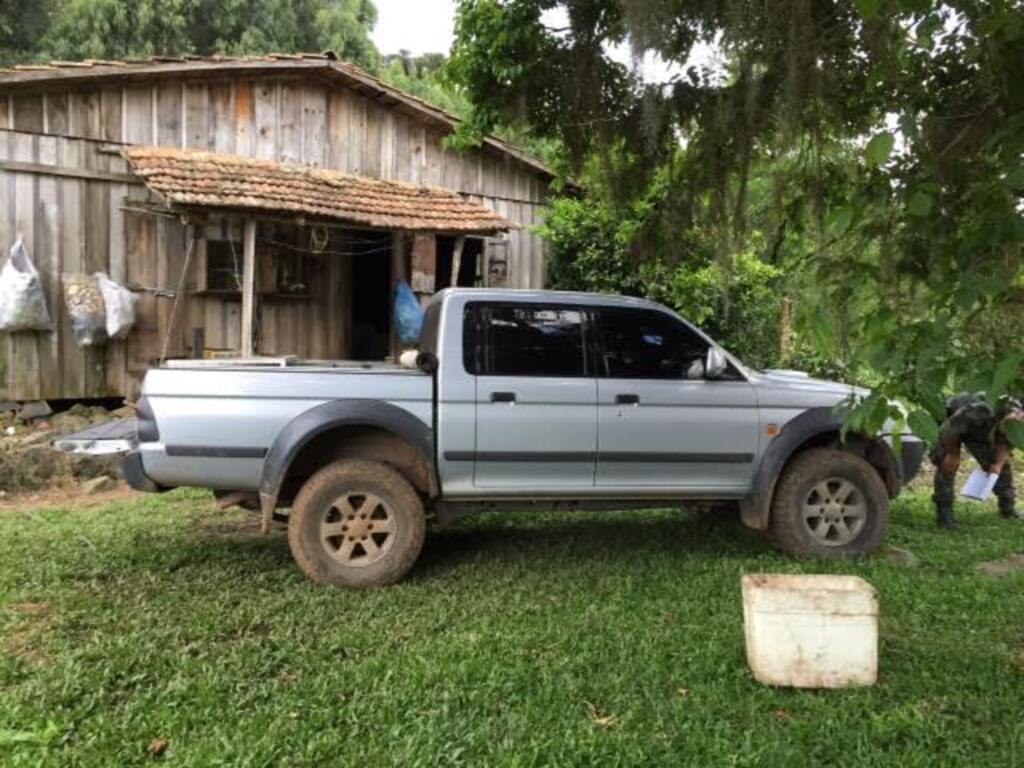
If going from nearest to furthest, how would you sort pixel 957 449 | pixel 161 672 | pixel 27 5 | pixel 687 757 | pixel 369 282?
pixel 687 757
pixel 161 672
pixel 957 449
pixel 369 282
pixel 27 5

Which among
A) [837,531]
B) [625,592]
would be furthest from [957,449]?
[625,592]

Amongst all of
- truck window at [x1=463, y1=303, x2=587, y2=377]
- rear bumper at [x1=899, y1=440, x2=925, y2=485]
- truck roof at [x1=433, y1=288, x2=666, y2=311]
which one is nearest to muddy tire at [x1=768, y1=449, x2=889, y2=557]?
rear bumper at [x1=899, y1=440, x2=925, y2=485]

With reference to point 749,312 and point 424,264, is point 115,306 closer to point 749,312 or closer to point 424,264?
point 424,264

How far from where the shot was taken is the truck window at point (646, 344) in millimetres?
5859

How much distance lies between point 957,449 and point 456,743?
5808 millimetres

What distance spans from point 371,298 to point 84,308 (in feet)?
13.6

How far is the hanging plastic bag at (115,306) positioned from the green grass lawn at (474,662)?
370 centimetres

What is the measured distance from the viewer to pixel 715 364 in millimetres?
5895

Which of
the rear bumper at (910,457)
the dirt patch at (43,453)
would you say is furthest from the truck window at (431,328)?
the dirt patch at (43,453)

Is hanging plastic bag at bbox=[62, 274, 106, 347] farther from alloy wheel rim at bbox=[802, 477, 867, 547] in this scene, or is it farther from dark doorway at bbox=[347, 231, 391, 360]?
alloy wheel rim at bbox=[802, 477, 867, 547]

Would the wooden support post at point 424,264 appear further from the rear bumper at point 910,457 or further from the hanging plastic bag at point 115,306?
the rear bumper at point 910,457

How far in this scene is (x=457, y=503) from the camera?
5668 millimetres

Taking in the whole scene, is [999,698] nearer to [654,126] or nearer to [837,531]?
[837,531]

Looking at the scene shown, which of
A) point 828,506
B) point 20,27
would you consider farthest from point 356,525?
point 20,27
